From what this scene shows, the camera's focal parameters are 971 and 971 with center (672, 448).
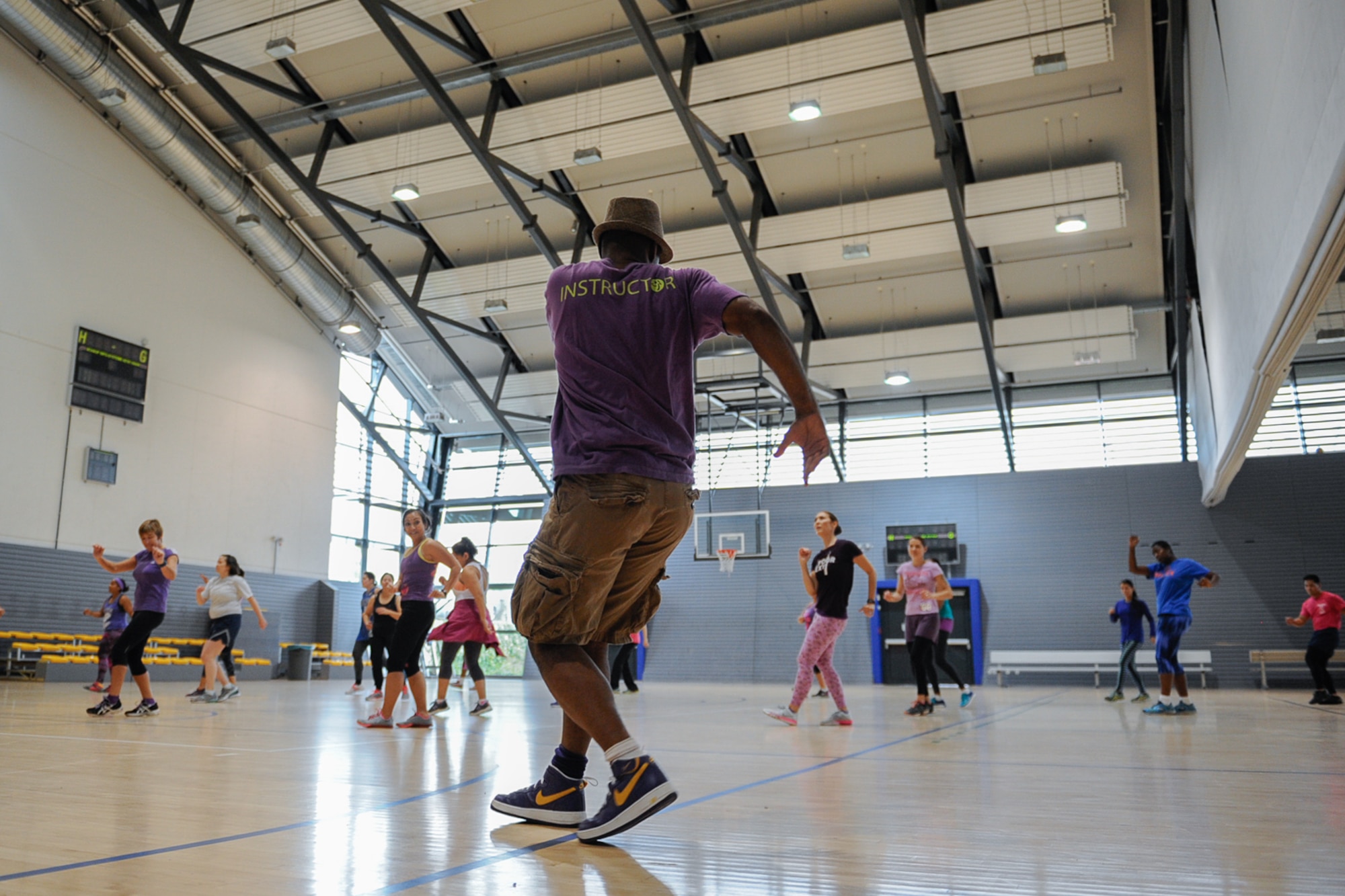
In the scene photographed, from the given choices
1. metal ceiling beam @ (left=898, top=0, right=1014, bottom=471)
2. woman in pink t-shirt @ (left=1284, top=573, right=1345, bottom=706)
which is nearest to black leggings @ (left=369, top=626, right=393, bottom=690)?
metal ceiling beam @ (left=898, top=0, right=1014, bottom=471)

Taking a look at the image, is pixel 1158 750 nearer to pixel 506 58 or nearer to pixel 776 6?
pixel 776 6

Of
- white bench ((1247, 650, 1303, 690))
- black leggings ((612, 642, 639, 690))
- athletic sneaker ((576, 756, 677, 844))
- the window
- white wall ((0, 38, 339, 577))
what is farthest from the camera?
the window

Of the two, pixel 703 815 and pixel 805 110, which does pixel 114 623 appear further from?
pixel 703 815

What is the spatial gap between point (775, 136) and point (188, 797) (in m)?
14.6

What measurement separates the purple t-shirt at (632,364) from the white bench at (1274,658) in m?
18.4

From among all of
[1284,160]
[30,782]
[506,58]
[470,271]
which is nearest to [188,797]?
[30,782]

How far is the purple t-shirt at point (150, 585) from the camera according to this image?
8.06m

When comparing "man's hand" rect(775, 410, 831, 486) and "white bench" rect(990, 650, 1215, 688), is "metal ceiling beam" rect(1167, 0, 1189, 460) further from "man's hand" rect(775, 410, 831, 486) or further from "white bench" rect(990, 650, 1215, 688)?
"man's hand" rect(775, 410, 831, 486)

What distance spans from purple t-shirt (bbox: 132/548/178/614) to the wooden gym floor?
5.01ft

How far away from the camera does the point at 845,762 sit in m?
4.84

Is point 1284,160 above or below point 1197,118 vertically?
below

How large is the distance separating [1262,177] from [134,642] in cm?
943

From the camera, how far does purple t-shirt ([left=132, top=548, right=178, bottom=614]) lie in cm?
806

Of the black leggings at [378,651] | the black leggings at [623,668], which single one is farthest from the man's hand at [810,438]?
the black leggings at [623,668]
